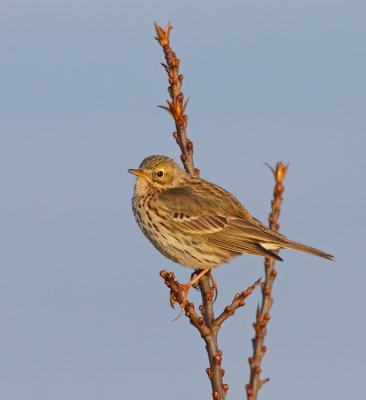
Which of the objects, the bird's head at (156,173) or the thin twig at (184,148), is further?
the bird's head at (156,173)

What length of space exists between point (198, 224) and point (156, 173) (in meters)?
1.36

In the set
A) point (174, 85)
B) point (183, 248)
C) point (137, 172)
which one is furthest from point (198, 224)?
point (174, 85)

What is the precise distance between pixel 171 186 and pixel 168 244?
118cm

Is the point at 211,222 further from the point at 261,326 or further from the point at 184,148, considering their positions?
the point at 261,326

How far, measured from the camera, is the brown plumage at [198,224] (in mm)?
9531

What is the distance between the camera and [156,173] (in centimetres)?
1093

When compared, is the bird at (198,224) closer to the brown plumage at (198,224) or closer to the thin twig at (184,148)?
the brown plumage at (198,224)

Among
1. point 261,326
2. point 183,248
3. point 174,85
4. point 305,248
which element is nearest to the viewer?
point 261,326

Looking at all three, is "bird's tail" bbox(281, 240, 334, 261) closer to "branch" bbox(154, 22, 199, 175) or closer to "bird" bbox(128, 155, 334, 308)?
"bird" bbox(128, 155, 334, 308)

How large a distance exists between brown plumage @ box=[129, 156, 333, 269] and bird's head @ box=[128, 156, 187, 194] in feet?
0.06

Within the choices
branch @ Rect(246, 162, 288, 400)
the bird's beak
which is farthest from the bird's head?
branch @ Rect(246, 162, 288, 400)

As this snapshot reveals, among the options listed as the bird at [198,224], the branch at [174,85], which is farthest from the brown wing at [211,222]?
the branch at [174,85]

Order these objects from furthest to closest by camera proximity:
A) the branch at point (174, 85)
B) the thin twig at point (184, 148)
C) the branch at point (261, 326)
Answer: the branch at point (174, 85) → the thin twig at point (184, 148) → the branch at point (261, 326)

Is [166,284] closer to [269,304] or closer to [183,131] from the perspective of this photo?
[183,131]
